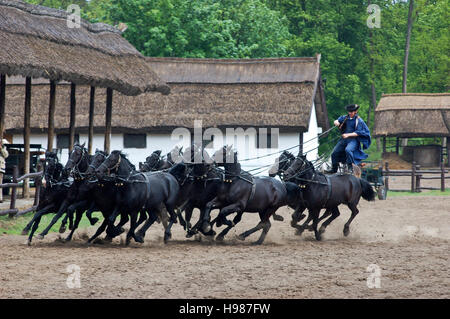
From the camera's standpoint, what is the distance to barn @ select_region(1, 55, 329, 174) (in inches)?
1345

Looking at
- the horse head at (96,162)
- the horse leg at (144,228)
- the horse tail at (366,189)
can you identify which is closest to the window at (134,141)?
the horse tail at (366,189)

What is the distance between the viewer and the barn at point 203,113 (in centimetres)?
3416

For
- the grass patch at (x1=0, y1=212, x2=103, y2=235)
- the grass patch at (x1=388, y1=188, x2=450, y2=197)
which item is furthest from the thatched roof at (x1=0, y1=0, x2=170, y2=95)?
the grass patch at (x1=388, y1=188, x2=450, y2=197)

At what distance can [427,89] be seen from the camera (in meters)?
56.6

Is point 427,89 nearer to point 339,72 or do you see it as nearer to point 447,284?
point 339,72

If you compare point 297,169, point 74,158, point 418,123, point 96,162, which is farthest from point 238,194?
point 418,123

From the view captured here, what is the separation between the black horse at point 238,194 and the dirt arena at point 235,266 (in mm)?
589

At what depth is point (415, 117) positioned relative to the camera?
45719mm

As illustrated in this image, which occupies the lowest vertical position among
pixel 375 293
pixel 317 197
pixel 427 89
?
pixel 375 293

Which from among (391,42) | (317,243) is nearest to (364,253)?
(317,243)

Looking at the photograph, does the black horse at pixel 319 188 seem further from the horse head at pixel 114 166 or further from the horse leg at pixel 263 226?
the horse head at pixel 114 166

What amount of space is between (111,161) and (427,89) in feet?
152

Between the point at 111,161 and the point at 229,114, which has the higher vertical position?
the point at 229,114

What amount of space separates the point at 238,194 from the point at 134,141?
20624mm
